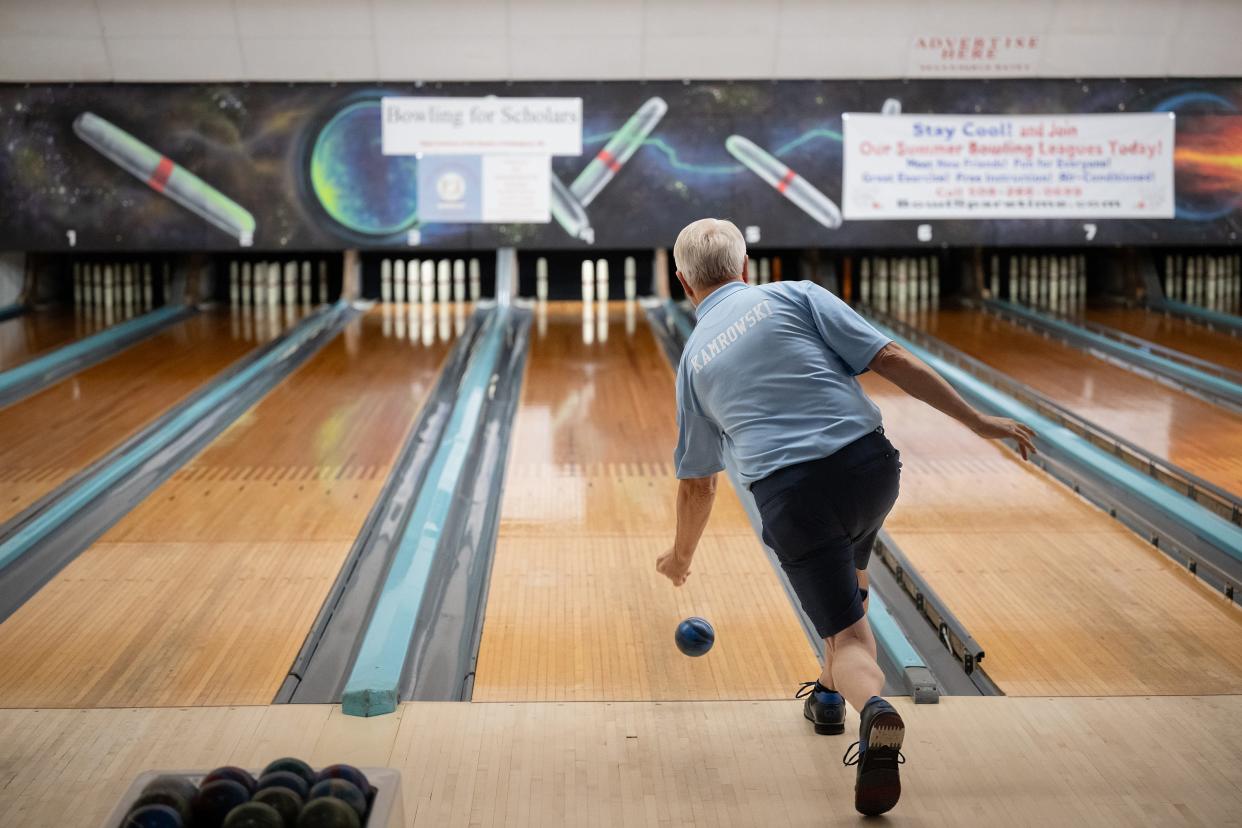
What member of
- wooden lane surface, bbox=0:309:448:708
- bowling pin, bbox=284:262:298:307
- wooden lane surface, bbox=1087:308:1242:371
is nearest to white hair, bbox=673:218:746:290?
wooden lane surface, bbox=0:309:448:708

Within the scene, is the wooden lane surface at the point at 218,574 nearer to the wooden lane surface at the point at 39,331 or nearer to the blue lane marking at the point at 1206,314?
the wooden lane surface at the point at 39,331

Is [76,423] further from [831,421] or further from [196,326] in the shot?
[831,421]

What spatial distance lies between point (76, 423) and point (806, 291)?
370 cm

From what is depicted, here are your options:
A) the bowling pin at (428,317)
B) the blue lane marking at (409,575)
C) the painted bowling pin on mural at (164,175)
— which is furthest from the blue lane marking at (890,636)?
the painted bowling pin on mural at (164,175)

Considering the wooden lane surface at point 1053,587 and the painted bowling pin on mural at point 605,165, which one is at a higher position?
A: the painted bowling pin on mural at point 605,165

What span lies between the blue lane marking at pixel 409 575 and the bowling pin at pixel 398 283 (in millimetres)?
2345

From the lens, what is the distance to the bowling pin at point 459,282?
8031mm

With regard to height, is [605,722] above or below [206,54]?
below

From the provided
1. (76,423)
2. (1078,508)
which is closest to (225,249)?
(76,423)

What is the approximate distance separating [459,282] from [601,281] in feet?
2.89

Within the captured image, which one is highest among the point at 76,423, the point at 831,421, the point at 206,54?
the point at 206,54

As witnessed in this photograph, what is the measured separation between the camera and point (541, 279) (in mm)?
8180

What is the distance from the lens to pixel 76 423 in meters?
5.02

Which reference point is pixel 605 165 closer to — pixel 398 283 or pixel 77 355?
pixel 398 283
